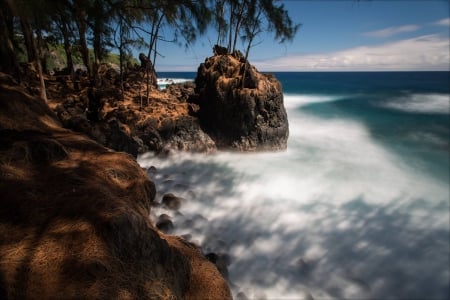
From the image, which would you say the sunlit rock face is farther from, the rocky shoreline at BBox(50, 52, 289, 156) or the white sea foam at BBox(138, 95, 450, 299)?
the white sea foam at BBox(138, 95, 450, 299)

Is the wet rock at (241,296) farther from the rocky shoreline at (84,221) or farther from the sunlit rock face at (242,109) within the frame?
the sunlit rock face at (242,109)

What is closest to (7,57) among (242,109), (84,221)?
(242,109)

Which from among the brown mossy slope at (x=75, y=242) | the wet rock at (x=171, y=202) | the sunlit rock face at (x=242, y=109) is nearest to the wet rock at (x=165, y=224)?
the wet rock at (x=171, y=202)

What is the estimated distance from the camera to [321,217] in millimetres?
9711

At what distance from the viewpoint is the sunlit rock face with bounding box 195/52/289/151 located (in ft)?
51.1

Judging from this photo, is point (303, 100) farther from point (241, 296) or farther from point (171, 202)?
point (241, 296)

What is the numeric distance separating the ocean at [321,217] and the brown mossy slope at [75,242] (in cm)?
274

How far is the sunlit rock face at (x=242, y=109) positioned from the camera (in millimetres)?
15570

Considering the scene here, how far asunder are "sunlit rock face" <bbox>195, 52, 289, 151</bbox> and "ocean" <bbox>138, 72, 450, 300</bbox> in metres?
1.03

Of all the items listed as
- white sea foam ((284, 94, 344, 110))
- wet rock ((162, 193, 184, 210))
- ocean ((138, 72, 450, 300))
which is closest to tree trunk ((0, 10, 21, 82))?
ocean ((138, 72, 450, 300))

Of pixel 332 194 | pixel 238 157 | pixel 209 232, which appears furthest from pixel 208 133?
pixel 209 232

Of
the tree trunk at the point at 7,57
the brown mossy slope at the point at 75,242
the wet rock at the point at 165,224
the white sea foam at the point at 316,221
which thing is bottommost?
the white sea foam at the point at 316,221

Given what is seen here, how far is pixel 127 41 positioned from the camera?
15406 millimetres

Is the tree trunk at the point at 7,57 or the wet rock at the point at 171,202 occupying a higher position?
the tree trunk at the point at 7,57
